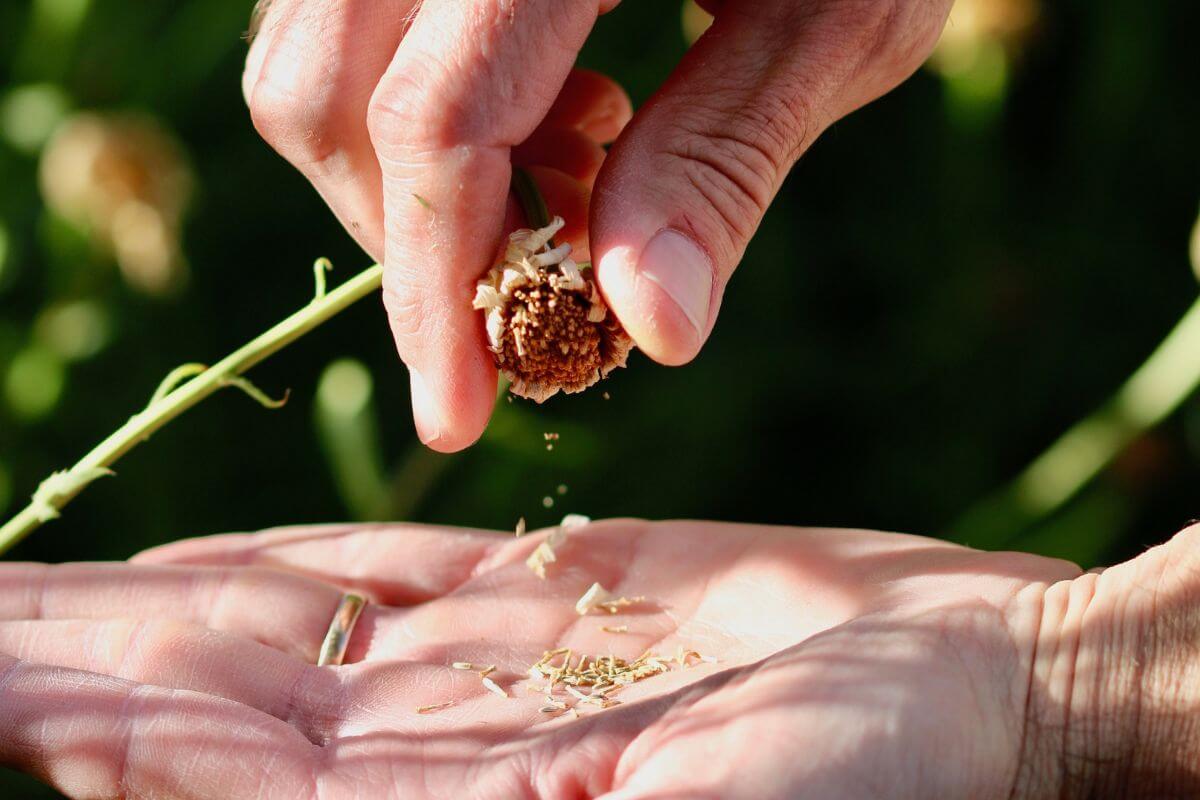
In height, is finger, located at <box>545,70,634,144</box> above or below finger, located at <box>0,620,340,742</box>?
above

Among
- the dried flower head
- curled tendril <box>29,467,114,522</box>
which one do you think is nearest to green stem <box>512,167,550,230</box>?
the dried flower head

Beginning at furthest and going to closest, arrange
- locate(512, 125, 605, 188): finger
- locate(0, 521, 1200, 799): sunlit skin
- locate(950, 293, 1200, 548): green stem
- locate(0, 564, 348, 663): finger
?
locate(950, 293, 1200, 548): green stem, locate(512, 125, 605, 188): finger, locate(0, 564, 348, 663): finger, locate(0, 521, 1200, 799): sunlit skin

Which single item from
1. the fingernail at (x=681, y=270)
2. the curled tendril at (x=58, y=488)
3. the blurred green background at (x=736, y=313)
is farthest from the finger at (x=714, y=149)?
the blurred green background at (x=736, y=313)

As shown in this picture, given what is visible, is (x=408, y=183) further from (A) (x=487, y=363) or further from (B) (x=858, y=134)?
(B) (x=858, y=134)

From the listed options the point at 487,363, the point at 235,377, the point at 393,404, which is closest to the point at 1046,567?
the point at 487,363

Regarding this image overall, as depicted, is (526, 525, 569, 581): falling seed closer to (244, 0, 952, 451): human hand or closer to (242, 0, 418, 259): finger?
(244, 0, 952, 451): human hand

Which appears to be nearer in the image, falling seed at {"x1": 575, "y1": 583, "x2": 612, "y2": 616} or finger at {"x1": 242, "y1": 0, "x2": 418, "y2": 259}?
finger at {"x1": 242, "y1": 0, "x2": 418, "y2": 259}

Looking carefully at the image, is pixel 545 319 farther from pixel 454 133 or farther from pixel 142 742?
pixel 142 742
